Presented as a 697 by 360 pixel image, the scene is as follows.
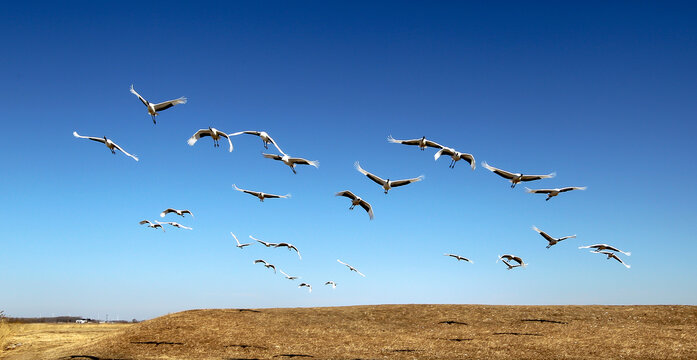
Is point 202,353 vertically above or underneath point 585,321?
underneath

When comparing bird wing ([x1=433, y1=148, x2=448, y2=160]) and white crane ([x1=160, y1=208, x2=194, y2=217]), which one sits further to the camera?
white crane ([x1=160, y1=208, x2=194, y2=217])

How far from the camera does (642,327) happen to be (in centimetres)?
2500

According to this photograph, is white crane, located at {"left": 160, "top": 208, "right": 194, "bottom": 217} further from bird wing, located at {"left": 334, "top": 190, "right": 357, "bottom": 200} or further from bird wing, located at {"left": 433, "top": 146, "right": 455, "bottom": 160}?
bird wing, located at {"left": 433, "top": 146, "right": 455, "bottom": 160}

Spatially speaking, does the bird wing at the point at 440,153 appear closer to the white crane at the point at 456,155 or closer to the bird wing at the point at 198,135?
the white crane at the point at 456,155

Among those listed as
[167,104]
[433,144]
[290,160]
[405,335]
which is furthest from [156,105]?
[405,335]

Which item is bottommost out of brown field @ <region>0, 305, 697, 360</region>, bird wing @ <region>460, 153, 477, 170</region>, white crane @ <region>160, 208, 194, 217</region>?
brown field @ <region>0, 305, 697, 360</region>

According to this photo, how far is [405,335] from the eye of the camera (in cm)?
2631

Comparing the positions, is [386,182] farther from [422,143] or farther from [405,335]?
[405,335]

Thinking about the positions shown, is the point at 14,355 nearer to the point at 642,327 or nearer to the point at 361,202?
the point at 361,202

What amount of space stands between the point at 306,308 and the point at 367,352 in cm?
1207

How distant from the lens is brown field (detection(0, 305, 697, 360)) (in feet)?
70.6

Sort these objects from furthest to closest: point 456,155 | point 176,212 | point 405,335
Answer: point 405,335 < point 176,212 < point 456,155

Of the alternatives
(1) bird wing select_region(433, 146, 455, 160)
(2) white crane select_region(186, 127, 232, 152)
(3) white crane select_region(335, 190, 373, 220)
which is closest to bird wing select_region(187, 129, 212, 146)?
(2) white crane select_region(186, 127, 232, 152)

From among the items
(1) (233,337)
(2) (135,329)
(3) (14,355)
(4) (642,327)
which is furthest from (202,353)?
(4) (642,327)
